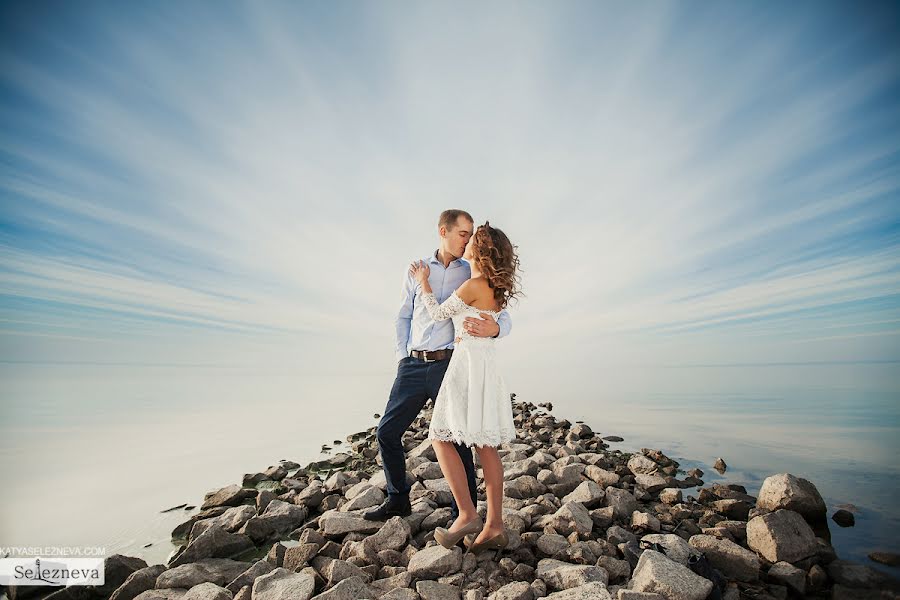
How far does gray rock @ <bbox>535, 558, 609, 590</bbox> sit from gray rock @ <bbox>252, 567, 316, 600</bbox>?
4.67 ft

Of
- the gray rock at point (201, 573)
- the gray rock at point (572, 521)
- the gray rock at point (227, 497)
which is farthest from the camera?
the gray rock at point (227, 497)

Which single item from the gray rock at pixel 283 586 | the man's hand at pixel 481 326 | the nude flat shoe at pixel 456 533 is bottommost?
the gray rock at pixel 283 586

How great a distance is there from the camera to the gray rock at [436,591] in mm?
2523

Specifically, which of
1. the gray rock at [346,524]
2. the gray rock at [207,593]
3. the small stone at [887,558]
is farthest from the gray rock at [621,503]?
the gray rock at [207,593]

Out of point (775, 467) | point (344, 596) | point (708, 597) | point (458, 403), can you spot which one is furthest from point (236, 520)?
point (775, 467)

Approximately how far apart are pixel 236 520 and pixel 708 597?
3.69 meters

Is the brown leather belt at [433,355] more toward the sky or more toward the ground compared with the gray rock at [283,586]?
more toward the sky

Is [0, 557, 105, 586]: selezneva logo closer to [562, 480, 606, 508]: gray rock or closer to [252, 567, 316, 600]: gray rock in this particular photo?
[252, 567, 316, 600]: gray rock

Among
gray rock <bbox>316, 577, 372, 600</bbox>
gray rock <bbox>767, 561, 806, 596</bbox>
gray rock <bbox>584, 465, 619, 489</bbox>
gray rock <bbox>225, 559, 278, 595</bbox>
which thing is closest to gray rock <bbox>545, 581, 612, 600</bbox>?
gray rock <bbox>316, 577, 372, 600</bbox>

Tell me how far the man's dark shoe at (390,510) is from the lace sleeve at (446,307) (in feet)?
5.38

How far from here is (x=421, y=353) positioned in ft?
11.2

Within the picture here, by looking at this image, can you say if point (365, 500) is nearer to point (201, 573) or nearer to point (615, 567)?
point (201, 573)

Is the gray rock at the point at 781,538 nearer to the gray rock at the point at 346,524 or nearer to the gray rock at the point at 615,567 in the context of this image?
the gray rock at the point at 615,567

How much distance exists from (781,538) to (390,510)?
2.87 m
